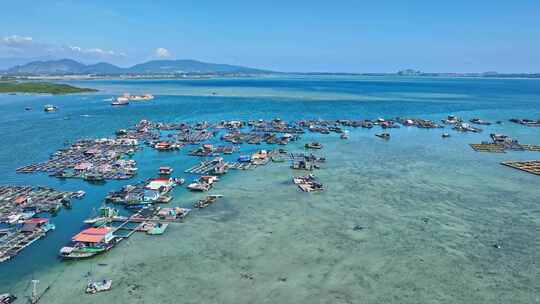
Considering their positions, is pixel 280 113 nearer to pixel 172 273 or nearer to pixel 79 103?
pixel 79 103

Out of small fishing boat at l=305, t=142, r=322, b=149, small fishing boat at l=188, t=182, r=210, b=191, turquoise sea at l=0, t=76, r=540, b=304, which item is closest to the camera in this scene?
turquoise sea at l=0, t=76, r=540, b=304

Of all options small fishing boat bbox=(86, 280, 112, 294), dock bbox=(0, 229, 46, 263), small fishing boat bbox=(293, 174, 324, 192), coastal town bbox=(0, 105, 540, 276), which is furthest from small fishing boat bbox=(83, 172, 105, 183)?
small fishing boat bbox=(86, 280, 112, 294)

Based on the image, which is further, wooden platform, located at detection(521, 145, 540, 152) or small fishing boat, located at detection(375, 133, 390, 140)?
small fishing boat, located at detection(375, 133, 390, 140)

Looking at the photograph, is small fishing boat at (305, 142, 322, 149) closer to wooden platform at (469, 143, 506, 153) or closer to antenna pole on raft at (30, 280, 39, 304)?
wooden platform at (469, 143, 506, 153)

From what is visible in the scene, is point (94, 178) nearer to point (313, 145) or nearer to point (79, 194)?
point (79, 194)

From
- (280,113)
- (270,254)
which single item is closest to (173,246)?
(270,254)

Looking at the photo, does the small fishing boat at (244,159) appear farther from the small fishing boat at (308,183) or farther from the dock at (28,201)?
the dock at (28,201)

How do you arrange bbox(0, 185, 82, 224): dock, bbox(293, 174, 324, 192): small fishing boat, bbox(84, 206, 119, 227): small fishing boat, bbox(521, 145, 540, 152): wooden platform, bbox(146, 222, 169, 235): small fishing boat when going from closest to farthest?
bbox(146, 222, 169, 235): small fishing boat < bbox(84, 206, 119, 227): small fishing boat < bbox(0, 185, 82, 224): dock < bbox(293, 174, 324, 192): small fishing boat < bbox(521, 145, 540, 152): wooden platform
